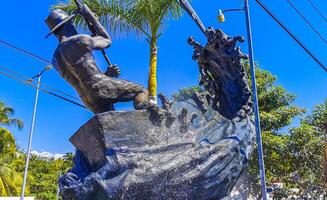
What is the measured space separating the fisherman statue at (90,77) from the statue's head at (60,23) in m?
0.03

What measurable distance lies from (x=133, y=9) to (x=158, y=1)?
30.2 inches

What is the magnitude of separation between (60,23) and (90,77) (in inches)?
38.7

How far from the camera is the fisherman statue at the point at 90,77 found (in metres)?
5.87

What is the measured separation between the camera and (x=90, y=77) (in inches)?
231

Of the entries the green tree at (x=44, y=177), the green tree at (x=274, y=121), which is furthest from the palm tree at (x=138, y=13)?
the green tree at (x=44, y=177)

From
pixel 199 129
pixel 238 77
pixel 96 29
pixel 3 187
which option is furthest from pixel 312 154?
pixel 3 187

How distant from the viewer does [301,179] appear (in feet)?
45.6

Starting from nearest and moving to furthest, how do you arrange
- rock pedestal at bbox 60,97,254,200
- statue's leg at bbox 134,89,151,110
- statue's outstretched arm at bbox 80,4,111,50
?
rock pedestal at bbox 60,97,254,200 < statue's leg at bbox 134,89,151,110 < statue's outstretched arm at bbox 80,4,111,50

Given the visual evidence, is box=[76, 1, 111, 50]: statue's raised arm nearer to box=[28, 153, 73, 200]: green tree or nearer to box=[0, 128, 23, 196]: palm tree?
box=[0, 128, 23, 196]: palm tree

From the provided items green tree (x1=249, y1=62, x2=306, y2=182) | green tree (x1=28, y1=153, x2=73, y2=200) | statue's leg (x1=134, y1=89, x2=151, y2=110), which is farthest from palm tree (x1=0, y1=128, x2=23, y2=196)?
statue's leg (x1=134, y1=89, x2=151, y2=110)

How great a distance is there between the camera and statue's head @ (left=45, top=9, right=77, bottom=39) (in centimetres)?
620

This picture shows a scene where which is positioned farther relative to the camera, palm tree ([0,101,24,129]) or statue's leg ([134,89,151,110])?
palm tree ([0,101,24,129])

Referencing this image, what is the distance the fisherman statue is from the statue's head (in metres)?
0.03

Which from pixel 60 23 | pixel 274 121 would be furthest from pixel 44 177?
pixel 60 23
